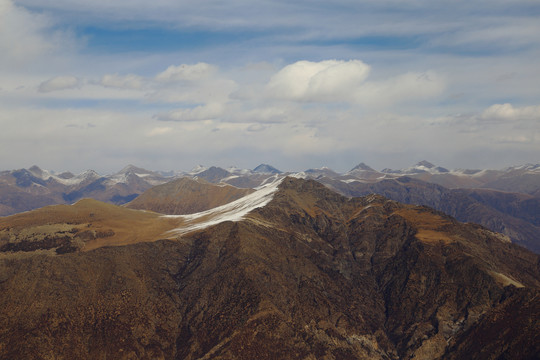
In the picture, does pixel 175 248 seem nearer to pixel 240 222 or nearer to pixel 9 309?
pixel 240 222

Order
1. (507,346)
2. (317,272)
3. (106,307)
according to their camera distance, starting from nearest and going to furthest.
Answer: (507,346) → (106,307) → (317,272)

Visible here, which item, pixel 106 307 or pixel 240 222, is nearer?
pixel 106 307

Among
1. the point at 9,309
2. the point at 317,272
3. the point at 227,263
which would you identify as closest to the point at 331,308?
the point at 317,272

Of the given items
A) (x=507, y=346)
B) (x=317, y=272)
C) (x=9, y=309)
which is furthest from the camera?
(x=317, y=272)

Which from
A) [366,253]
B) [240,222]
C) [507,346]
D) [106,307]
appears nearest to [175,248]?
[240,222]

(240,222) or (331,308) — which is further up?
(240,222)

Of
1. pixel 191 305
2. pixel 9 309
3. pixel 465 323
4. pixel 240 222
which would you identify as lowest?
pixel 465 323

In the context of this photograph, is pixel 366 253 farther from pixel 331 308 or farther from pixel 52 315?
pixel 52 315
